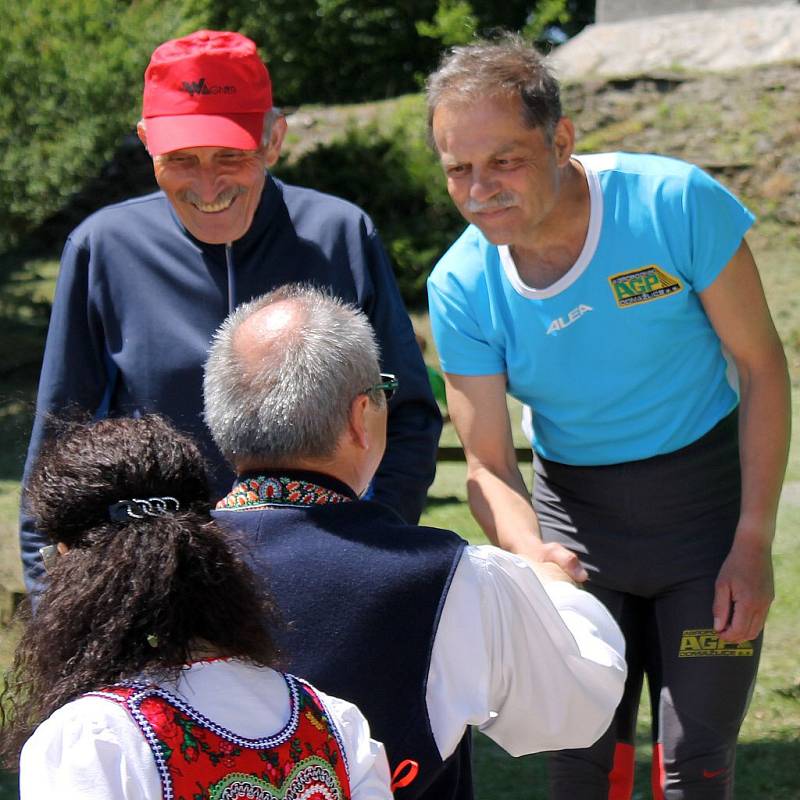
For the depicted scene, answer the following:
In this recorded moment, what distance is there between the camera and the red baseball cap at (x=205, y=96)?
3.02 meters

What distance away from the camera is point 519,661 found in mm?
2248

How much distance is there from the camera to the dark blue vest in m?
2.13

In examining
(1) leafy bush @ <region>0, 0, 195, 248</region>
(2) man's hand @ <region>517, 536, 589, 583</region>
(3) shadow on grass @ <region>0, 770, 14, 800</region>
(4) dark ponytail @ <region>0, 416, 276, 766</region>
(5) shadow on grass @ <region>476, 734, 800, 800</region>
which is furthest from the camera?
(1) leafy bush @ <region>0, 0, 195, 248</region>

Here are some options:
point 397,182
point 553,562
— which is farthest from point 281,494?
point 397,182

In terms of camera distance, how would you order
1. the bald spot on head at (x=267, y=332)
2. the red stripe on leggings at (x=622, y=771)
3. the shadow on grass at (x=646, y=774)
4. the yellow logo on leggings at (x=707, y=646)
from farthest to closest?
the shadow on grass at (x=646, y=774), the red stripe on leggings at (x=622, y=771), the yellow logo on leggings at (x=707, y=646), the bald spot on head at (x=267, y=332)

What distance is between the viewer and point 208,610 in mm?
1820

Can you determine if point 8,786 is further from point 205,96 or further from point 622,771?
point 205,96

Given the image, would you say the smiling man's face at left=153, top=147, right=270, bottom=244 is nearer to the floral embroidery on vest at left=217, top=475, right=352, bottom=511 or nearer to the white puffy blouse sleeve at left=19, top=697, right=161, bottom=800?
the floral embroidery on vest at left=217, top=475, right=352, bottom=511

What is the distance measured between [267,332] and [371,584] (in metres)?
0.48

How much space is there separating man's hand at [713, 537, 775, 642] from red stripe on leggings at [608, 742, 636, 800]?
1.68 ft

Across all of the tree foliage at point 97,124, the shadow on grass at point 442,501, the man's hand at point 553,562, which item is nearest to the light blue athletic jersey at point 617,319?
the man's hand at point 553,562

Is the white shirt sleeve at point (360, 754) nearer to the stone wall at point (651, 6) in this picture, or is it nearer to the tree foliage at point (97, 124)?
the tree foliage at point (97, 124)

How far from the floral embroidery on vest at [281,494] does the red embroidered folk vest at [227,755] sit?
1.49 feet

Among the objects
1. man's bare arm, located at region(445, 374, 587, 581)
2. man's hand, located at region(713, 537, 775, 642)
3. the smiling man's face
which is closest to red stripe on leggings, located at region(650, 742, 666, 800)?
man's hand, located at region(713, 537, 775, 642)
